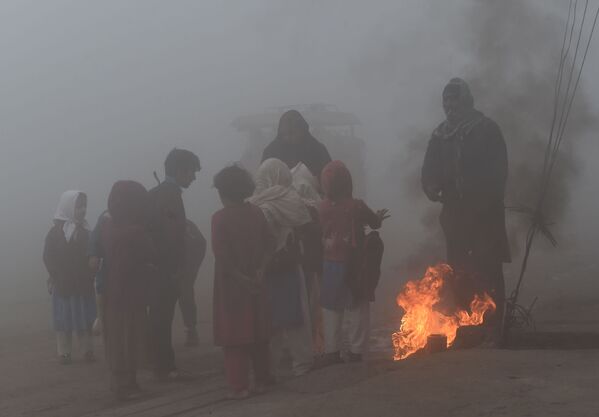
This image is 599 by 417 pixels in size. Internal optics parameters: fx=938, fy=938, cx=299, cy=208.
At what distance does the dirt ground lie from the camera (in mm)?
5184

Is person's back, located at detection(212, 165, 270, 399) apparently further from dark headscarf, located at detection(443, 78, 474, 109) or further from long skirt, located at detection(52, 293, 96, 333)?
long skirt, located at detection(52, 293, 96, 333)

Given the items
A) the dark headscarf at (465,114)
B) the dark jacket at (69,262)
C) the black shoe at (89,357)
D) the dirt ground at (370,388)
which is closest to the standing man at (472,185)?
the dark headscarf at (465,114)

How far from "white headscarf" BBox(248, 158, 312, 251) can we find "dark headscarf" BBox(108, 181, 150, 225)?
2.77 ft

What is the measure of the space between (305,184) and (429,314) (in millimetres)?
1542

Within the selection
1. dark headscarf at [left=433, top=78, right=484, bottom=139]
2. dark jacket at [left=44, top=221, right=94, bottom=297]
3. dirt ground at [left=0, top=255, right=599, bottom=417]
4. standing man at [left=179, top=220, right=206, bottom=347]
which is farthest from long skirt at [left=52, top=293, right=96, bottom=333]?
dark headscarf at [left=433, top=78, right=484, bottom=139]

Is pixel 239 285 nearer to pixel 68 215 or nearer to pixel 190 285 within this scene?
pixel 68 215

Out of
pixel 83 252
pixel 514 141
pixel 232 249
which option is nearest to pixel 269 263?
pixel 232 249

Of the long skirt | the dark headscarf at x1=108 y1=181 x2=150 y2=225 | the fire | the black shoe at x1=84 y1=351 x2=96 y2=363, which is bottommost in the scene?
the black shoe at x1=84 y1=351 x2=96 y2=363

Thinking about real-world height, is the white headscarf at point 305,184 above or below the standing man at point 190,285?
above

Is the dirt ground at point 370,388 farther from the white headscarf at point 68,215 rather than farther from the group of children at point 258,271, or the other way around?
the white headscarf at point 68,215

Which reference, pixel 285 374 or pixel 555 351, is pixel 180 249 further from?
pixel 555 351

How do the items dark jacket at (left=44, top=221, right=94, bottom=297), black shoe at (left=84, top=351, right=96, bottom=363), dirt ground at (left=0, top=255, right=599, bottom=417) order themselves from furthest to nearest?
dark jacket at (left=44, top=221, right=94, bottom=297) → black shoe at (left=84, top=351, right=96, bottom=363) → dirt ground at (left=0, top=255, right=599, bottom=417)

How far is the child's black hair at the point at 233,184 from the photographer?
6.59m

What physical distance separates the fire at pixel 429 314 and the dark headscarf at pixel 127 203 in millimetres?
2475
